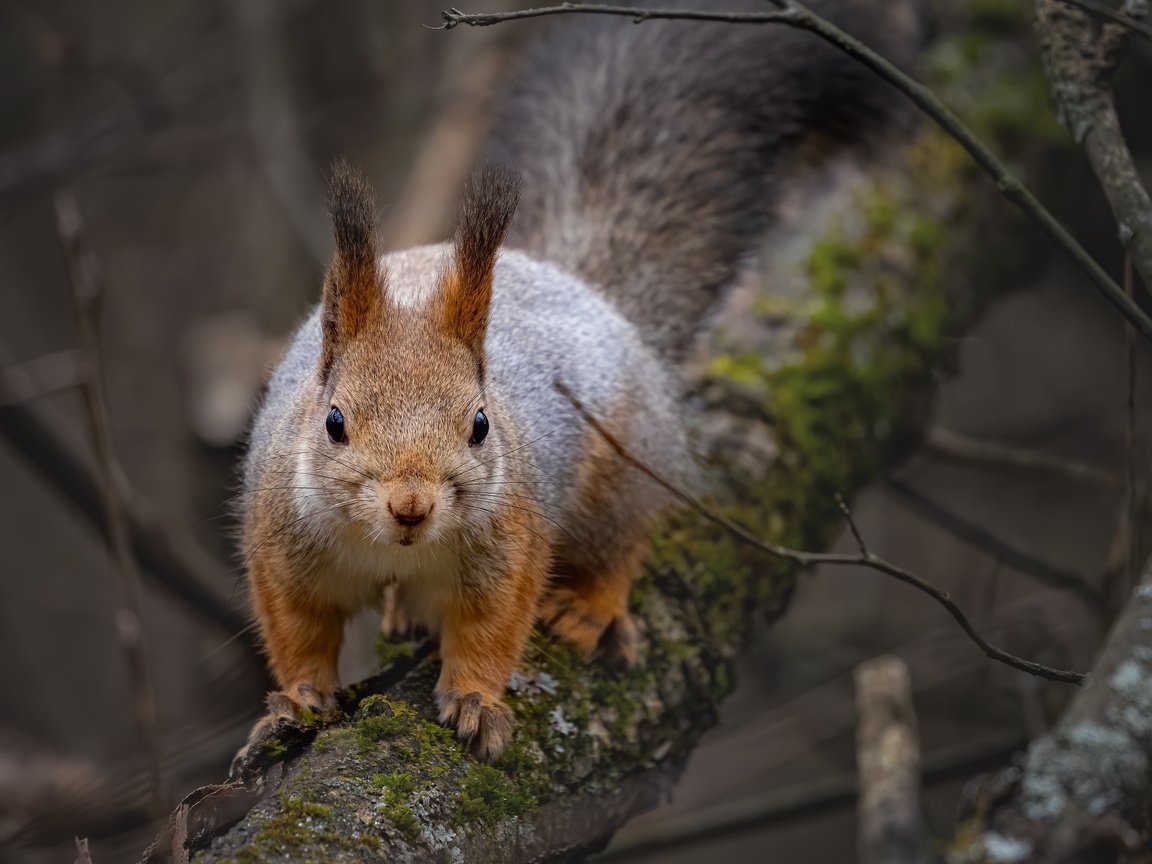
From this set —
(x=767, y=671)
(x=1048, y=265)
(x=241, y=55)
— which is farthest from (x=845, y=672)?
(x=241, y=55)

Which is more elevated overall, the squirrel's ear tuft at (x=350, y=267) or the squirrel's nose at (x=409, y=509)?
the squirrel's ear tuft at (x=350, y=267)

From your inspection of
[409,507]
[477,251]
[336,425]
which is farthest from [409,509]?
[477,251]

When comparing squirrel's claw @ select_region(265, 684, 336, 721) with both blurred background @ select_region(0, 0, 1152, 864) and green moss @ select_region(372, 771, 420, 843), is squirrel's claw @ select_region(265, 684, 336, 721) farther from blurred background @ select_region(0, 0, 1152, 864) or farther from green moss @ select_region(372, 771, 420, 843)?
blurred background @ select_region(0, 0, 1152, 864)

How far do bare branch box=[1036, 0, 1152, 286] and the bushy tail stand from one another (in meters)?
1.07

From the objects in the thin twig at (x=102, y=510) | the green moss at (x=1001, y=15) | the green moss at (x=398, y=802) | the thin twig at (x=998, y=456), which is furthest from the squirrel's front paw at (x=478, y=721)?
the green moss at (x=1001, y=15)

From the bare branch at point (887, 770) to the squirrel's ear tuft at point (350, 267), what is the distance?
124 cm

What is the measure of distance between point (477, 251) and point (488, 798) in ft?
3.22

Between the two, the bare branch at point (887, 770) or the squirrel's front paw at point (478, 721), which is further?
the squirrel's front paw at point (478, 721)

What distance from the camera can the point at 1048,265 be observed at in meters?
3.99

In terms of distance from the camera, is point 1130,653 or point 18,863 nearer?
point 1130,653

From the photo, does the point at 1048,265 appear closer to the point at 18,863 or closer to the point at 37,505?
the point at 18,863

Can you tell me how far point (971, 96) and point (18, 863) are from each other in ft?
12.2

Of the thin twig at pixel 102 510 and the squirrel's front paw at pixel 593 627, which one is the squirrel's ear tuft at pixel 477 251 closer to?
the squirrel's front paw at pixel 593 627

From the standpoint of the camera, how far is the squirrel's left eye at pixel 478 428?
2.11 metres
